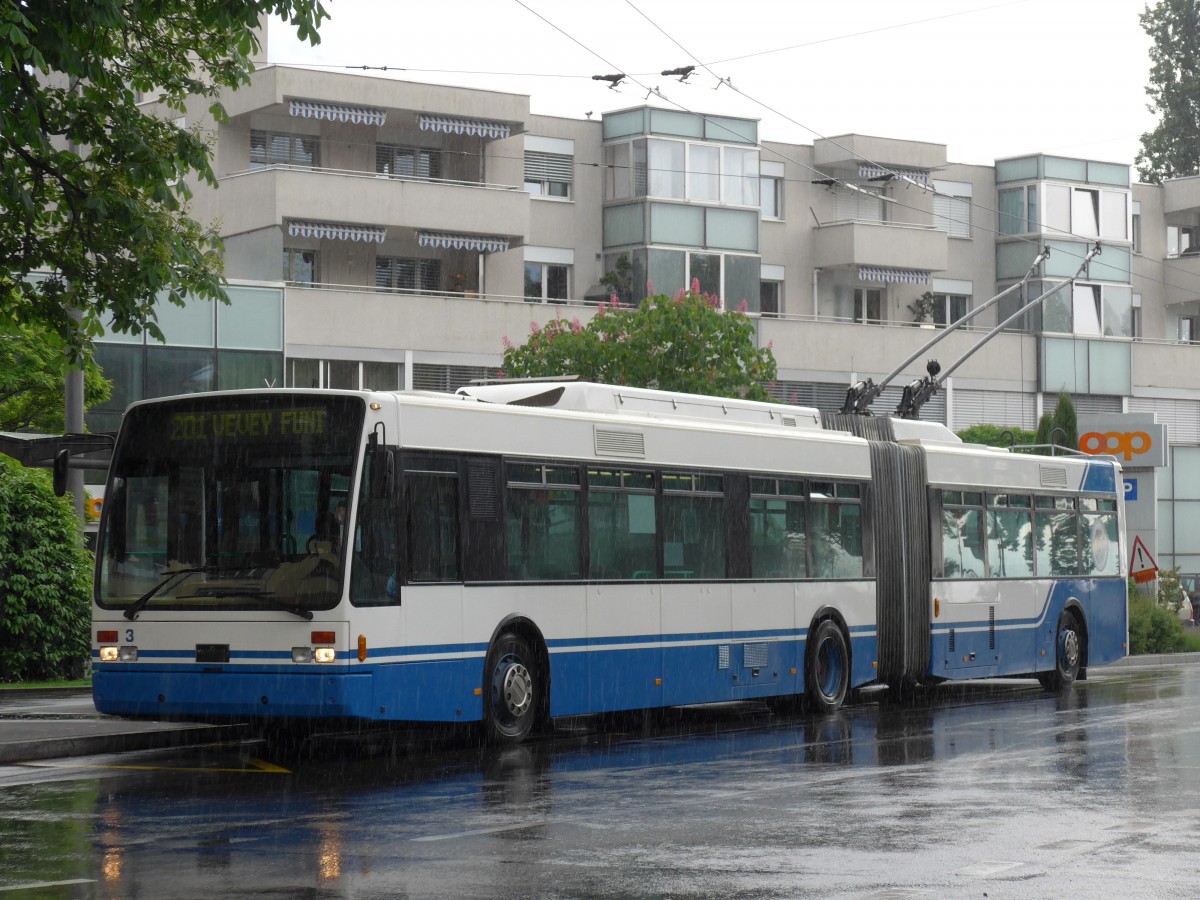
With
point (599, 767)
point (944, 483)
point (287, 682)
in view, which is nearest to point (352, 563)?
point (287, 682)

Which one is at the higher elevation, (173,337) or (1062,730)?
(173,337)

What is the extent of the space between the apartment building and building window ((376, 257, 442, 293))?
0.17ft

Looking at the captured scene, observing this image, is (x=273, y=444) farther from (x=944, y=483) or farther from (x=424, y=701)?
(x=944, y=483)

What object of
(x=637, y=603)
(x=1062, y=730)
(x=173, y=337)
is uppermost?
(x=173, y=337)

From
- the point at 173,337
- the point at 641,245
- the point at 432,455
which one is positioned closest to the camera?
the point at 432,455

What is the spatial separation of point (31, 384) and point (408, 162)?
67.8 ft

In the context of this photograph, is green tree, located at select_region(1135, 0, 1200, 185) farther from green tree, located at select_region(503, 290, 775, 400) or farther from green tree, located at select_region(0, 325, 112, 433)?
green tree, located at select_region(0, 325, 112, 433)

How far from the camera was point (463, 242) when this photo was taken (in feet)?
152

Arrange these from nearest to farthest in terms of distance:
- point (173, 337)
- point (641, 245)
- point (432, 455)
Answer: point (432, 455) < point (173, 337) < point (641, 245)

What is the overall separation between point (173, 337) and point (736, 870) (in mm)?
30565

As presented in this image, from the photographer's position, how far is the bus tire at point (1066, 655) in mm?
25406

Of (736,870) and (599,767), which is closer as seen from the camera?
(736,870)

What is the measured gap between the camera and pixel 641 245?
164 feet

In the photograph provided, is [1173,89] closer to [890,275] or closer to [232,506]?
[890,275]
